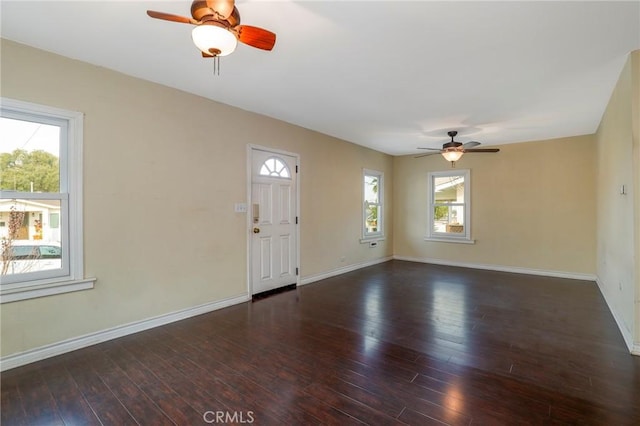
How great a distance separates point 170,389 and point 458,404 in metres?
2.00

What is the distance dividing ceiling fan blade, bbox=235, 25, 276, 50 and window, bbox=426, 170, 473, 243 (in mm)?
5780

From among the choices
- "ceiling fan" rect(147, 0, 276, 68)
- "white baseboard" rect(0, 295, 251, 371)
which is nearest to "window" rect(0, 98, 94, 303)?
"white baseboard" rect(0, 295, 251, 371)

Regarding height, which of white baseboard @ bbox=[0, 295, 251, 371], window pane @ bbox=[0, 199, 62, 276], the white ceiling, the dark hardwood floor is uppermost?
the white ceiling

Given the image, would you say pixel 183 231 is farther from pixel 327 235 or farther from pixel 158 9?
pixel 327 235

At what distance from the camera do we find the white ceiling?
6.88 feet

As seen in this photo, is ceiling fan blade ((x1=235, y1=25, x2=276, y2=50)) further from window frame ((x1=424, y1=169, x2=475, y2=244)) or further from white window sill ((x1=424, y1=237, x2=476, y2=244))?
white window sill ((x1=424, y1=237, x2=476, y2=244))

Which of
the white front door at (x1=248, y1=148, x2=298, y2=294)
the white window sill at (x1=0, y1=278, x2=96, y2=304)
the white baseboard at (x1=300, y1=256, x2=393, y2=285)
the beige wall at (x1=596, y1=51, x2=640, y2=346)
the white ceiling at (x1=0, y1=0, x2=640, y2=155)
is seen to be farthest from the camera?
the white baseboard at (x1=300, y1=256, x2=393, y2=285)

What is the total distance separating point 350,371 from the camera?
2.38 meters

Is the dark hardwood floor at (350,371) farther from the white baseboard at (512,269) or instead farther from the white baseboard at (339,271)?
the white baseboard at (512,269)

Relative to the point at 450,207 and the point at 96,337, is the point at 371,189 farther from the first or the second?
the point at 96,337

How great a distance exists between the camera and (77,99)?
2.80 m

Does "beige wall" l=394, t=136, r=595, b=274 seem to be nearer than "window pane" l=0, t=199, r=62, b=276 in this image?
No

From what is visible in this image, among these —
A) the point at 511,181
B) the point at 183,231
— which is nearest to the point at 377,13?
the point at 183,231

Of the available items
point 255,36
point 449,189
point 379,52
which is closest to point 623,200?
point 379,52
